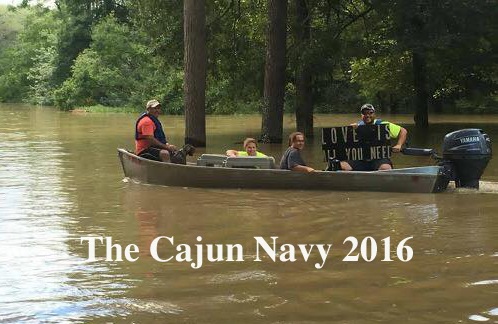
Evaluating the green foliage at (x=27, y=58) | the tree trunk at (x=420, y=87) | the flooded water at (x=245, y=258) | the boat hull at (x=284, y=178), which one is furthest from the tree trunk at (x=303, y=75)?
the green foliage at (x=27, y=58)

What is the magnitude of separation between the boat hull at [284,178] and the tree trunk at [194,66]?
6750 millimetres

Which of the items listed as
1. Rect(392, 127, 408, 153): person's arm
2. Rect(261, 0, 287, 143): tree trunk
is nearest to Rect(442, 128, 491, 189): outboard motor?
Rect(392, 127, 408, 153): person's arm

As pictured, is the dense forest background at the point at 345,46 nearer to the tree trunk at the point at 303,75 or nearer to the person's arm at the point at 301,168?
the tree trunk at the point at 303,75

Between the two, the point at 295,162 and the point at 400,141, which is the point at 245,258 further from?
the point at 400,141

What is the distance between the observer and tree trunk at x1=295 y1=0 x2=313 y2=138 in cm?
Answer: 2109

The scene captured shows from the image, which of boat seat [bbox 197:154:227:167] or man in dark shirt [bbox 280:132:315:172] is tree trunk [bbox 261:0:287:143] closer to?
boat seat [bbox 197:154:227:167]

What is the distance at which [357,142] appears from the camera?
1084 cm

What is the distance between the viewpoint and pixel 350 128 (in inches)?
424

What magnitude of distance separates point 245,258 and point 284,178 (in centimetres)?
425

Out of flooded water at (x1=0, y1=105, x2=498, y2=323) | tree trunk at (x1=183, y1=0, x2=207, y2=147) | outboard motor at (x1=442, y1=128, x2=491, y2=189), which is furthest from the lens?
tree trunk at (x1=183, y1=0, x2=207, y2=147)

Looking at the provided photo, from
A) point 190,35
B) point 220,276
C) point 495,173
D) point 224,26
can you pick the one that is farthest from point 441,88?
point 220,276

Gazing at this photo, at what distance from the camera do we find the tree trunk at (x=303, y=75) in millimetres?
21094

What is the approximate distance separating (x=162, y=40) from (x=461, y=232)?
697 inches

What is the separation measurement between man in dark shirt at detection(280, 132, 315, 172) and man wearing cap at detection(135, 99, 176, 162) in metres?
2.37
